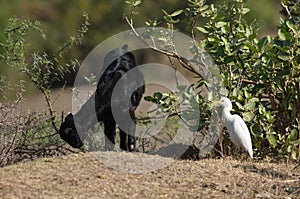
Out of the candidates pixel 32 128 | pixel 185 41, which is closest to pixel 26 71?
pixel 32 128

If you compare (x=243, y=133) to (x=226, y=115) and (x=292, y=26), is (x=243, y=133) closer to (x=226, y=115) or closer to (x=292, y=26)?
(x=226, y=115)

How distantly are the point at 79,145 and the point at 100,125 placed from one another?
1.33 feet

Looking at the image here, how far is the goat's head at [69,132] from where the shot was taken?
7.40 metres

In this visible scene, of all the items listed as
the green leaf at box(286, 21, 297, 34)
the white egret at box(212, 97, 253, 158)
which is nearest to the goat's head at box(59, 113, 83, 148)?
the white egret at box(212, 97, 253, 158)

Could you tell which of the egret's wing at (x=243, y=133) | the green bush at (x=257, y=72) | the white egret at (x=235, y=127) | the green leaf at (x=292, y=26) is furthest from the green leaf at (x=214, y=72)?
the green leaf at (x=292, y=26)

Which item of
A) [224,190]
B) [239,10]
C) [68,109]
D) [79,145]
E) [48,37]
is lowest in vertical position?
[224,190]

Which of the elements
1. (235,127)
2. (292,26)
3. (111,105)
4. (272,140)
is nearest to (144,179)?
(235,127)

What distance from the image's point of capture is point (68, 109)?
926 centimetres

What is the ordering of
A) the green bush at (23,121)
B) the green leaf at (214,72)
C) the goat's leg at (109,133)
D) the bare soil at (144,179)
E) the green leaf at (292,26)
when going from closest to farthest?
the bare soil at (144,179), the green leaf at (292,26), the green leaf at (214,72), the green bush at (23,121), the goat's leg at (109,133)

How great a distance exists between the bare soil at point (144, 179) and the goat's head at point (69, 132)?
2.99ft

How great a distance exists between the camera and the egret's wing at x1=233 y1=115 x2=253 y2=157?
6758mm

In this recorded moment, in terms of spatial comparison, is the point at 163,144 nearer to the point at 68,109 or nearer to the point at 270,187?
the point at 68,109

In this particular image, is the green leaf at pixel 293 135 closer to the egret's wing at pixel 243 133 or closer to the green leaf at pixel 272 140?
the green leaf at pixel 272 140

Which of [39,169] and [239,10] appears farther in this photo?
[239,10]
